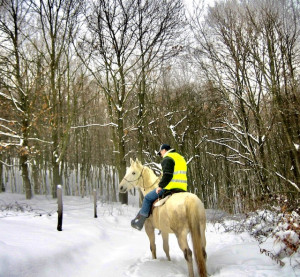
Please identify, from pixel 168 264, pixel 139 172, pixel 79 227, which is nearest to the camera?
pixel 168 264

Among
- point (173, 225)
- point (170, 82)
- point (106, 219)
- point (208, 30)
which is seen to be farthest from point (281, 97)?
point (170, 82)

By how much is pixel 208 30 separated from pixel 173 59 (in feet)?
21.3

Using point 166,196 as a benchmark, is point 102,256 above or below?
below

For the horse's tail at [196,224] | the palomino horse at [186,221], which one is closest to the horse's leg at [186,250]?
the palomino horse at [186,221]

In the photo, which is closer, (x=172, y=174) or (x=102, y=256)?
(x=172, y=174)

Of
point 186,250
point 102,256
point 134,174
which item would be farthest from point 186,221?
point 102,256

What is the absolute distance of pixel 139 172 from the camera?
664cm

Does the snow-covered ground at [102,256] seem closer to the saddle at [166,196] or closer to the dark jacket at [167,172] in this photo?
the saddle at [166,196]

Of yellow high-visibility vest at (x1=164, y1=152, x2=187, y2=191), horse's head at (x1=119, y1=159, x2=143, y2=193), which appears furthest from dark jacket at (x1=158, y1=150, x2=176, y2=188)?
horse's head at (x1=119, y1=159, x2=143, y2=193)

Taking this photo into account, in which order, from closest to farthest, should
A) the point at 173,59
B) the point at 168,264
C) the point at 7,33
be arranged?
1. the point at 168,264
2. the point at 7,33
3. the point at 173,59

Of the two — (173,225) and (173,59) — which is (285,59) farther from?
(173,59)

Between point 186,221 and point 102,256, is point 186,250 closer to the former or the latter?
point 186,221

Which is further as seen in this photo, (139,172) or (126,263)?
(139,172)

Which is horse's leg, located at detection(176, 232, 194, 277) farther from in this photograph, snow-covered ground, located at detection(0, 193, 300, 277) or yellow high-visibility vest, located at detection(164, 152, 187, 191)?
yellow high-visibility vest, located at detection(164, 152, 187, 191)
